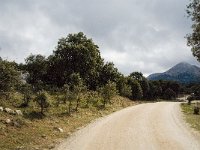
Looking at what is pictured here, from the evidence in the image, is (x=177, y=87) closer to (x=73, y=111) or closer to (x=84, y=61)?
(x=84, y=61)

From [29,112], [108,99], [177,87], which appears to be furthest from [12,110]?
[177,87]

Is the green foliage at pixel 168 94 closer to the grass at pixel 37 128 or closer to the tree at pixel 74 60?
the tree at pixel 74 60

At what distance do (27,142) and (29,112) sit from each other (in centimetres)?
823

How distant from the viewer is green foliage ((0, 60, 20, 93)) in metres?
29.8

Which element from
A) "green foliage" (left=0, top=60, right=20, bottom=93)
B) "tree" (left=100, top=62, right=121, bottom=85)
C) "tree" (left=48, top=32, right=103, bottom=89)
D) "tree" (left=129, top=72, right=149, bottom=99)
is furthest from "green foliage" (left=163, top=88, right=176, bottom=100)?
"green foliage" (left=0, top=60, right=20, bottom=93)

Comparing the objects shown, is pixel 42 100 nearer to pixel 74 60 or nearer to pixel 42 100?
pixel 42 100

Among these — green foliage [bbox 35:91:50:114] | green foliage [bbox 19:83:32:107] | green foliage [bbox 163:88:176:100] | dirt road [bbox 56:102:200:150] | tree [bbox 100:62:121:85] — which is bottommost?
dirt road [bbox 56:102:200:150]

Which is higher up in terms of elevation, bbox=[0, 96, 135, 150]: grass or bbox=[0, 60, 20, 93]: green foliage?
bbox=[0, 60, 20, 93]: green foliage

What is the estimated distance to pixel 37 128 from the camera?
25672mm

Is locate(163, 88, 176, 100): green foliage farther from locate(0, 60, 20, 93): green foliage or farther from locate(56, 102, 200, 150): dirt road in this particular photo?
locate(0, 60, 20, 93): green foliage

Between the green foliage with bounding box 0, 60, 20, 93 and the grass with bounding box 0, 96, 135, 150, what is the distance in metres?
1.79

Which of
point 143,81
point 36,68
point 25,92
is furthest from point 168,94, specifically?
point 25,92

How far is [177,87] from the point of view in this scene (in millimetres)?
192500

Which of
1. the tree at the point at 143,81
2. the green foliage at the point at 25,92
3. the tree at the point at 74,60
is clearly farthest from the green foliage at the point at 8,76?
the tree at the point at 143,81
